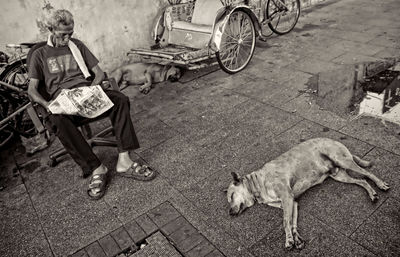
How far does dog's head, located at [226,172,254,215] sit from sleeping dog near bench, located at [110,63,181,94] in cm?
324

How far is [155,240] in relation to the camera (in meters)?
2.96

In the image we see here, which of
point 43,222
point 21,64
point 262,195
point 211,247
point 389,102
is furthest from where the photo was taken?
point 21,64

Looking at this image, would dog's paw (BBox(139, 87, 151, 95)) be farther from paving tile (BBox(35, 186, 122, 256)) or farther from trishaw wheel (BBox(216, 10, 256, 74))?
paving tile (BBox(35, 186, 122, 256))

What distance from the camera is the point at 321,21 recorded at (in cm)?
765

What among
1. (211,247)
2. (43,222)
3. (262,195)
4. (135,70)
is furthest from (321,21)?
(43,222)

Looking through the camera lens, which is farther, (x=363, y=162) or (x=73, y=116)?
(x=73, y=116)

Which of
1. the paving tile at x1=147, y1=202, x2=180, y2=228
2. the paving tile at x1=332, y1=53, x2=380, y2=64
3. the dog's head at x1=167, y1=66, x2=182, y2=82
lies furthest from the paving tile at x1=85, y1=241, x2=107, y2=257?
the paving tile at x1=332, y1=53, x2=380, y2=64

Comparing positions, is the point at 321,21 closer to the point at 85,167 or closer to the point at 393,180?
the point at 393,180

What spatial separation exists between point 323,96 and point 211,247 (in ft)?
9.79

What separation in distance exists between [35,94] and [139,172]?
139 centimetres

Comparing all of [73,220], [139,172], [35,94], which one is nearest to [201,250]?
[139,172]

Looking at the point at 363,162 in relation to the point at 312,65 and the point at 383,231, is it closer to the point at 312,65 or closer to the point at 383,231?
the point at 383,231

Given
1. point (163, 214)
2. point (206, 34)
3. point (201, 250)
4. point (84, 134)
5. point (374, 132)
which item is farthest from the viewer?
point (206, 34)

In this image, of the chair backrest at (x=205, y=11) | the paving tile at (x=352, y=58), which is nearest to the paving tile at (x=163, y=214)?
the chair backrest at (x=205, y=11)
